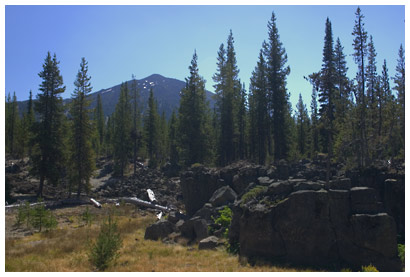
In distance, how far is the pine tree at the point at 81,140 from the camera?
3466 centimetres

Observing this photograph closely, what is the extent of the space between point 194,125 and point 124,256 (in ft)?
89.0

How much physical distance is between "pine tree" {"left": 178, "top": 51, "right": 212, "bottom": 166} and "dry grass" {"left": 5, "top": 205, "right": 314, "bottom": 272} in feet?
65.5

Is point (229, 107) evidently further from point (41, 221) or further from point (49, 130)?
point (41, 221)

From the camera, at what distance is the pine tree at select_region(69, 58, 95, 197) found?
114 feet

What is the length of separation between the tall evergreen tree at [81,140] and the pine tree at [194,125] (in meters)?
10.6

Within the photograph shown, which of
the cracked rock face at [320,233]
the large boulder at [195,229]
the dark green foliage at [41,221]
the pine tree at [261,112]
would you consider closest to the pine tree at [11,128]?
the pine tree at [261,112]

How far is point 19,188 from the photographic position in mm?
36344

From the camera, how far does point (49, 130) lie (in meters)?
34.6

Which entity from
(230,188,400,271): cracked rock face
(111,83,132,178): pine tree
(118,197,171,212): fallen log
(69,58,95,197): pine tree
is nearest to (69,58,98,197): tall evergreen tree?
(69,58,95,197): pine tree

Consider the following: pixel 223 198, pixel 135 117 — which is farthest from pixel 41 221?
pixel 135 117

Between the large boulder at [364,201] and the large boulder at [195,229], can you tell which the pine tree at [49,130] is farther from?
the large boulder at [364,201]

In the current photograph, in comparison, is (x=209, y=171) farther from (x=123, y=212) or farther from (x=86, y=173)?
(x=86, y=173)

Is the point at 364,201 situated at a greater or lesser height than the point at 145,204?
greater

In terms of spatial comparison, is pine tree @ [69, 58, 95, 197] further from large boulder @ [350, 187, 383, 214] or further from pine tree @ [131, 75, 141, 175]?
large boulder @ [350, 187, 383, 214]
